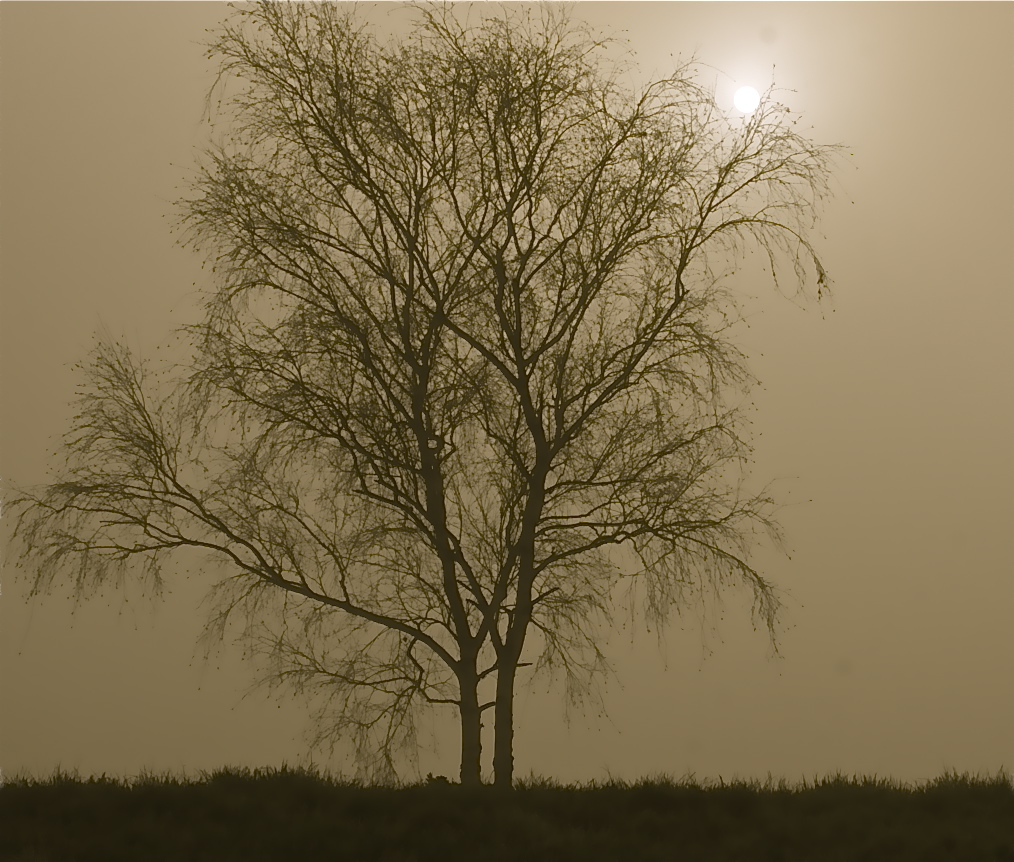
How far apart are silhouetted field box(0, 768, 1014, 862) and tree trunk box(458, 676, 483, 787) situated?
1344 millimetres

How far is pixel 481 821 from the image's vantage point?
9469mm

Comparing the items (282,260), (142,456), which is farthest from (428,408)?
(142,456)

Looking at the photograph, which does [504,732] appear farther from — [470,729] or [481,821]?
[481,821]

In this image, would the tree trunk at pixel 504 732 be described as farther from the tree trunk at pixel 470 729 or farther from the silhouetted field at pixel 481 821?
the silhouetted field at pixel 481 821

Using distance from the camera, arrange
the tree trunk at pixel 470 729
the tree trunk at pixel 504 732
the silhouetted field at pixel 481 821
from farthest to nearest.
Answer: the tree trunk at pixel 470 729, the tree trunk at pixel 504 732, the silhouetted field at pixel 481 821

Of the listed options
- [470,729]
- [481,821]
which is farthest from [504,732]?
[481,821]

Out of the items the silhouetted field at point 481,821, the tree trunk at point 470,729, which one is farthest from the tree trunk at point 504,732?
the silhouetted field at point 481,821

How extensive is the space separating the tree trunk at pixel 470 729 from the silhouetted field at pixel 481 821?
4.41 ft

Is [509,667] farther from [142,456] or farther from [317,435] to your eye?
[142,456]

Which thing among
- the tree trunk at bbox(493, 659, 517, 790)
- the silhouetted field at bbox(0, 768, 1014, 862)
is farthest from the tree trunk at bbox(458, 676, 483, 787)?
the silhouetted field at bbox(0, 768, 1014, 862)

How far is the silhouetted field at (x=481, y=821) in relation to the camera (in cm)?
905

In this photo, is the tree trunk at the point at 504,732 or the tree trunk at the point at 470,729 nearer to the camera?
the tree trunk at the point at 504,732

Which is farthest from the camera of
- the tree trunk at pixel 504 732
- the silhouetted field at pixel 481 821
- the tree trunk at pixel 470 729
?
the tree trunk at pixel 470 729

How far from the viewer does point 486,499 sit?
13.0 meters
